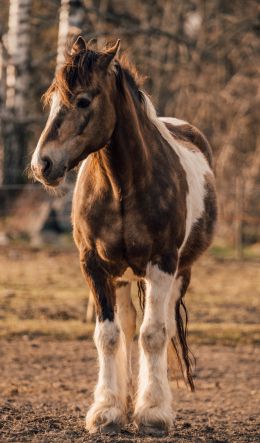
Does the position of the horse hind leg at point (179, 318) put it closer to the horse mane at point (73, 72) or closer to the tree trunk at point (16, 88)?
the horse mane at point (73, 72)

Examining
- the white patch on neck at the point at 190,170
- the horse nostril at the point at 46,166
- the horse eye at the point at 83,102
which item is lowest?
the white patch on neck at the point at 190,170

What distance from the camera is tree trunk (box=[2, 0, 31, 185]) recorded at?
17.4 m

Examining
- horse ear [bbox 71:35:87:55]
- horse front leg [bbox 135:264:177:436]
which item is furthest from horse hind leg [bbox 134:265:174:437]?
horse ear [bbox 71:35:87:55]

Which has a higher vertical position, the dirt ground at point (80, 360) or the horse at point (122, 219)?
the horse at point (122, 219)

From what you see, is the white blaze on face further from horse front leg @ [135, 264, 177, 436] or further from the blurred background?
the blurred background

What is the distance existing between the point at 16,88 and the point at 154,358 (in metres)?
13.6

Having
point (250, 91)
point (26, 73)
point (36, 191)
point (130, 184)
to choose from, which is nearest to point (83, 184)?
point (130, 184)

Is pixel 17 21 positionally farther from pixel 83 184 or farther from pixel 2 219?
pixel 83 184

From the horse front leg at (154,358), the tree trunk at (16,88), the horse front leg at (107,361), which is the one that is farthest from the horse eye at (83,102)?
the tree trunk at (16,88)

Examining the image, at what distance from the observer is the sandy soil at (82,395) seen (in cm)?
568

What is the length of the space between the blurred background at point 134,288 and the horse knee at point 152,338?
565 millimetres

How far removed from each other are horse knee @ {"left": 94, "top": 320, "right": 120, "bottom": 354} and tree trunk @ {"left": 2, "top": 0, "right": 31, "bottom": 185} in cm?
1092

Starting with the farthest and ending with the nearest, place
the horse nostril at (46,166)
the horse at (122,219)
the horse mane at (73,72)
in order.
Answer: the horse at (122,219)
the horse mane at (73,72)
the horse nostril at (46,166)

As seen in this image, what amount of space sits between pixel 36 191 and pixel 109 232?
14447 mm
